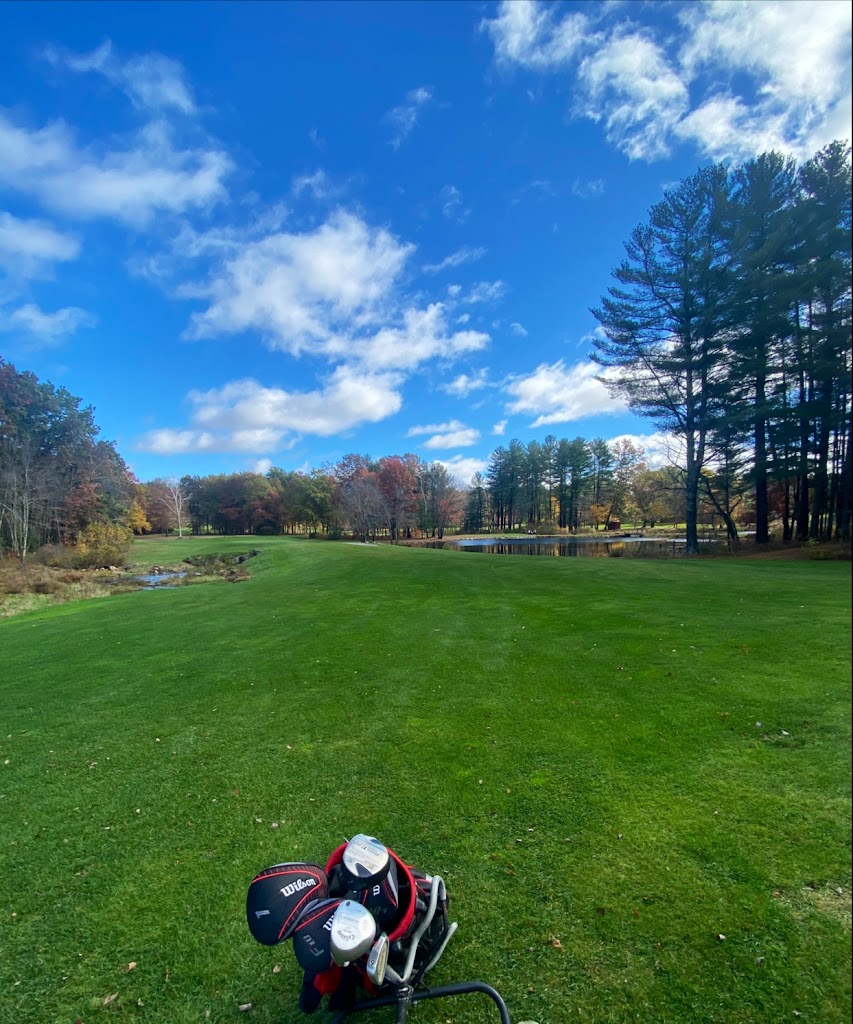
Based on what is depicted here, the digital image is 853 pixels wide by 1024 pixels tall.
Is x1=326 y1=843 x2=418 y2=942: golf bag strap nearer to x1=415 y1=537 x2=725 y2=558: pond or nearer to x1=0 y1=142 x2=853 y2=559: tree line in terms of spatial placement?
x1=0 y1=142 x2=853 y2=559: tree line

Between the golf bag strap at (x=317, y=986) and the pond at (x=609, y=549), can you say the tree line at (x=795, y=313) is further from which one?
the pond at (x=609, y=549)

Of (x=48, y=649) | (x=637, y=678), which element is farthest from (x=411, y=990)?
(x=48, y=649)

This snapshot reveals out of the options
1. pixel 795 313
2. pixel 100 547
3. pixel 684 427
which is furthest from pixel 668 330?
pixel 100 547

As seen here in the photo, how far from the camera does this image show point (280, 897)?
151cm

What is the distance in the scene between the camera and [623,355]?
1653 cm

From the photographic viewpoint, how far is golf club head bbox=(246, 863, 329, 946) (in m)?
1.44

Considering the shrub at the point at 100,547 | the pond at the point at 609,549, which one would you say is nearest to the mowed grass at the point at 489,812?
the pond at the point at 609,549

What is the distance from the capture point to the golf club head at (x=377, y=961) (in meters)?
1.34

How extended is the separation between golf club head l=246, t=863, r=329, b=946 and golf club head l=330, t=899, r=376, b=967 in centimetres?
21

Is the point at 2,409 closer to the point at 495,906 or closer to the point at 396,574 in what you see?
the point at 396,574

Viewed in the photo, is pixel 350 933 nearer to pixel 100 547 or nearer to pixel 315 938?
pixel 315 938

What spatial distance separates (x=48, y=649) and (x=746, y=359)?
10.8 m

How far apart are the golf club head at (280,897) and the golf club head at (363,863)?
120 millimetres

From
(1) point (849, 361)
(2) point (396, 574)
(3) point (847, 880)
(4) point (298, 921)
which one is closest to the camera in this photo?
(1) point (849, 361)
